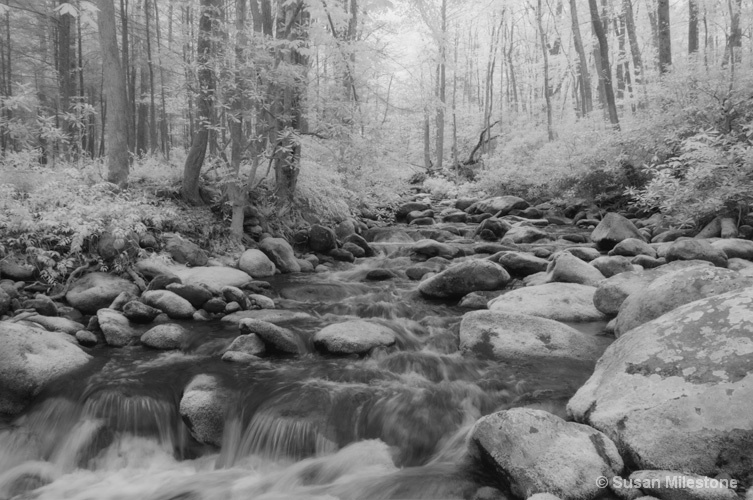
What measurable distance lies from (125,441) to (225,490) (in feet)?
→ 3.51

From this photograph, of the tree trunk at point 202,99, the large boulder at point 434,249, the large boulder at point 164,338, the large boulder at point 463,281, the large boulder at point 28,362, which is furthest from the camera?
the large boulder at point 434,249

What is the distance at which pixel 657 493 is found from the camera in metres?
2.35

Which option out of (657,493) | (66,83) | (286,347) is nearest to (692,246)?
(657,493)

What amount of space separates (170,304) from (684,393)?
553 centimetres

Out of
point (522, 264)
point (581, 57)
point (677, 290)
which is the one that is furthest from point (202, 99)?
point (581, 57)

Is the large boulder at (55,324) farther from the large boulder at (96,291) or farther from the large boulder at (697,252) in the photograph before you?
the large boulder at (697,252)

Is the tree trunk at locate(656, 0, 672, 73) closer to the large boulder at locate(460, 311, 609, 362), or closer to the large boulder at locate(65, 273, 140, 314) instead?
the large boulder at locate(460, 311, 609, 362)

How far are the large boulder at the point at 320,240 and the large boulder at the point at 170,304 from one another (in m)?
4.24

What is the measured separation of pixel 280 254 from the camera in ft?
28.7

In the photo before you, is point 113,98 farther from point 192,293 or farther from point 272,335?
point 272,335

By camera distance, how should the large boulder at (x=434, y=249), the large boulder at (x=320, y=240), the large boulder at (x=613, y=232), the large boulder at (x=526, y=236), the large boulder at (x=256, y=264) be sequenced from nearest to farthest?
the large boulder at (x=256, y=264) < the large boulder at (x=613, y=232) < the large boulder at (x=434, y=249) < the large boulder at (x=320, y=240) < the large boulder at (x=526, y=236)

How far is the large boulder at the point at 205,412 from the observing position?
12.1 feet

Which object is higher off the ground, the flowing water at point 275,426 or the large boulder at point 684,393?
the large boulder at point 684,393

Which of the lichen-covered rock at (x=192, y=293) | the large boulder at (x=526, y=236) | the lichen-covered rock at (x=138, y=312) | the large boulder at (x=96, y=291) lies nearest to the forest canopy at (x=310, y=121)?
the large boulder at (x=96, y=291)
